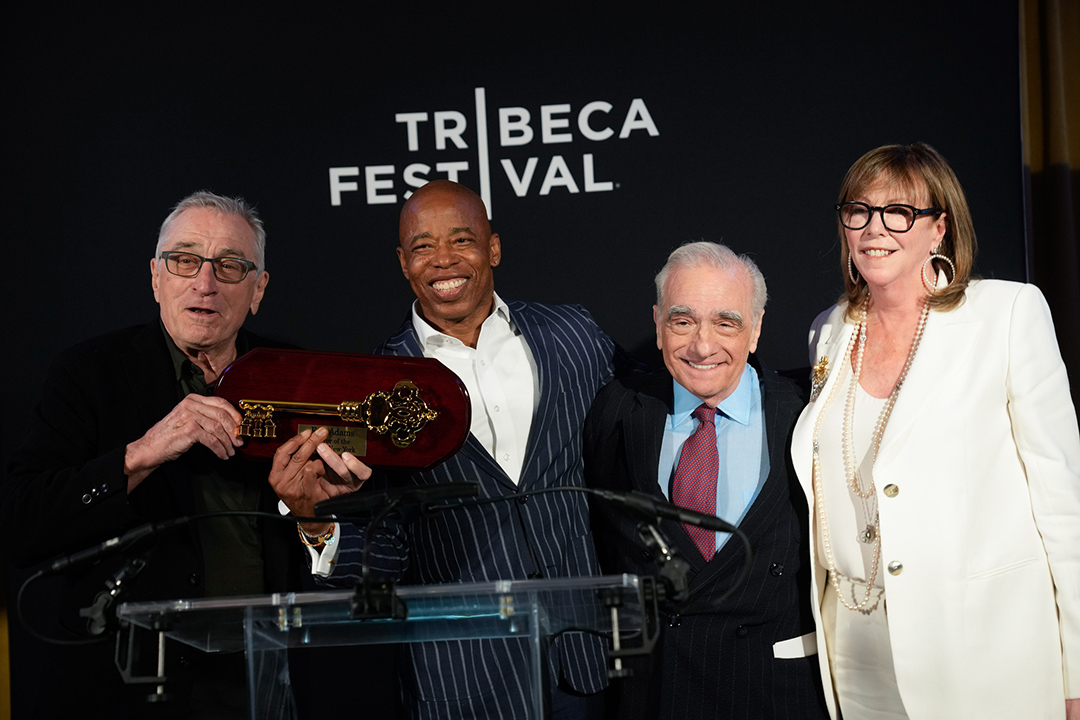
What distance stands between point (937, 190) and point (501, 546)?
55.2 inches

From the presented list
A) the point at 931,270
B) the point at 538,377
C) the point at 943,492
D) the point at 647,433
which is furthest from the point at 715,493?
the point at 931,270

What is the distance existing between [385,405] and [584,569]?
0.71 metres

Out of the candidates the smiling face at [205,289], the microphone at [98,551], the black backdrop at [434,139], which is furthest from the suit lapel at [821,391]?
the smiling face at [205,289]

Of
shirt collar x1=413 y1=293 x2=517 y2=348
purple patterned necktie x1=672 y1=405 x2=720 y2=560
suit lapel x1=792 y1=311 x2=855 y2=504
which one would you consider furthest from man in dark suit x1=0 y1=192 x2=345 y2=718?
suit lapel x1=792 y1=311 x2=855 y2=504

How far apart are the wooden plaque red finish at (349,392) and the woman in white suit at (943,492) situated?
33.7 inches

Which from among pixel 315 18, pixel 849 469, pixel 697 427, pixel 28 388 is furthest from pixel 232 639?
pixel 315 18

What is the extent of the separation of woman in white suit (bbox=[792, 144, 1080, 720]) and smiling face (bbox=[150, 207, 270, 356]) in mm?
1562

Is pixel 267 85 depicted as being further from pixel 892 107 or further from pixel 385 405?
pixel 892 107

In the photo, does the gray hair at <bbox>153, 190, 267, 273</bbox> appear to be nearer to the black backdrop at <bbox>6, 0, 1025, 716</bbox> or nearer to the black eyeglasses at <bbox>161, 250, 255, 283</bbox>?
the black eyeglasses at <bbox>161, 250, 255, 283</bbox>

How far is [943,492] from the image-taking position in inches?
88.5

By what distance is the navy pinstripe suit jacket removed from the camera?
98.9 inches

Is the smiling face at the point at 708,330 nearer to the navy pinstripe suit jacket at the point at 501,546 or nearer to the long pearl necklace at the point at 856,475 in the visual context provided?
the long pearl necklace at the point at 856,475

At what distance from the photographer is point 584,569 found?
8.79 ft

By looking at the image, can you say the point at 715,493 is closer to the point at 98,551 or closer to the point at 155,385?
the point at 98,551
